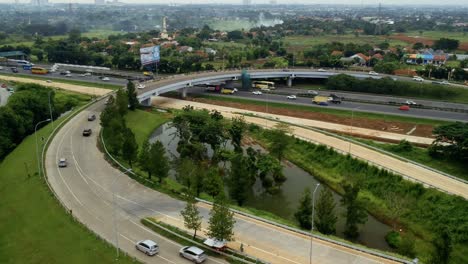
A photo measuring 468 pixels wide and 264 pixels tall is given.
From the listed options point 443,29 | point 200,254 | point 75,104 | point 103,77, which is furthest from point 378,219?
point 443,29

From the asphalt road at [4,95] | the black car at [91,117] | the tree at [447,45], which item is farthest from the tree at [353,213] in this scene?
the tree at [447,45]

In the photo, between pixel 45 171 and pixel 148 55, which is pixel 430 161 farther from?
pixel 148 55

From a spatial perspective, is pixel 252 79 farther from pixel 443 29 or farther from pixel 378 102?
pixel 443 29

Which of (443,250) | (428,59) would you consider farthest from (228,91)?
(443,250)

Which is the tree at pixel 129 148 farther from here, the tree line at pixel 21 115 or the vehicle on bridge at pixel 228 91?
the vehicle on bridge at pixel 228 91

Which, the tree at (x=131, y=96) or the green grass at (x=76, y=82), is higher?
the tree at (x=131, y=96)

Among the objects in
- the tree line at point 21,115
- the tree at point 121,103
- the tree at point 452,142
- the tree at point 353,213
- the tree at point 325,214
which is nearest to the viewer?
the tree at point 325,214

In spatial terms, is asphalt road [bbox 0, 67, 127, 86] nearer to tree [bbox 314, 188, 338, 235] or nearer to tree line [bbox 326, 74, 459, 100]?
tree line [bbox 326, 74, 459, 100]
